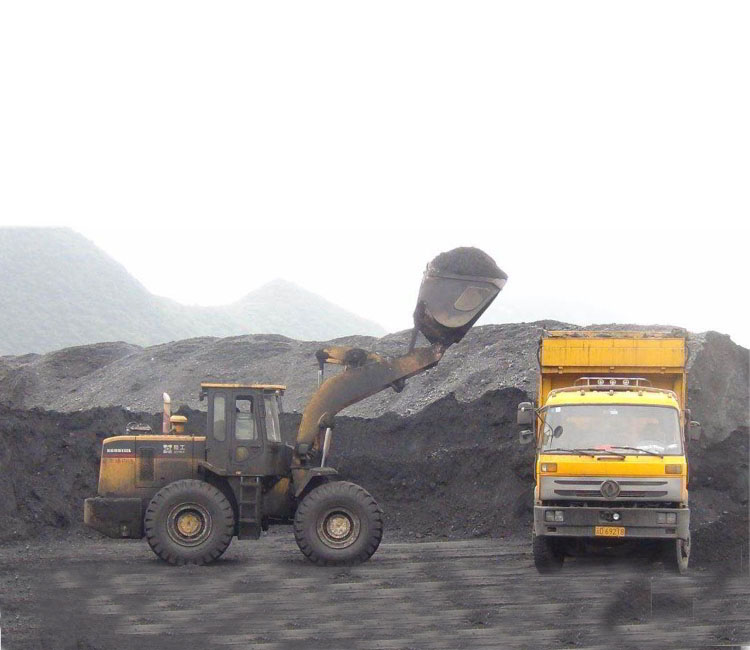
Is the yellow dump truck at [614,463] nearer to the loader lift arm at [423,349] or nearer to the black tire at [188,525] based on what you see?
the loader lift arm at [423,349]

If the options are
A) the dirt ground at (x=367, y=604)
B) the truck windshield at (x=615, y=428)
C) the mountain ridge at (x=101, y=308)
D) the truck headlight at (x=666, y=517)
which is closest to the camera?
the dirt ground at (x=367, y=604)

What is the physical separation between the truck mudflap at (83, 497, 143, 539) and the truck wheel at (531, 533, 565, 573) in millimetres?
5817

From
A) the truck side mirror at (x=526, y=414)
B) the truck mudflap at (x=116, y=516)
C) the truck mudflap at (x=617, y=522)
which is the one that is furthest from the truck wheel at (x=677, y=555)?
the truck mudflap at (x=116, y=516)

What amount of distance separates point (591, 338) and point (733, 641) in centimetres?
735

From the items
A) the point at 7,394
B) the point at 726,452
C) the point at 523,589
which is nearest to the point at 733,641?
the point at 523,589

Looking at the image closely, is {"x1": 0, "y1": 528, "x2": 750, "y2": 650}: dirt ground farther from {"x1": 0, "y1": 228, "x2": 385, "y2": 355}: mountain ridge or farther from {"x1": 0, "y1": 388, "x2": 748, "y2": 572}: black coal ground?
{"x1": 0, "y1": 228, "x2": 385, "y2": 355}: mountain ridge

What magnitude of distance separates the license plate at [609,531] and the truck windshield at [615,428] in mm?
1110

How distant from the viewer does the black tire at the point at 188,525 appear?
634 inches

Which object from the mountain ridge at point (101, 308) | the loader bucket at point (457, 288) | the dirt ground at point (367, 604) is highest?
the mountain ridge at point (101, 308)

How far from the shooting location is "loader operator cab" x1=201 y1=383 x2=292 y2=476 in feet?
54.5

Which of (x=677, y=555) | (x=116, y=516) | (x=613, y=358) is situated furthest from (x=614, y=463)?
(x=116, y=516)

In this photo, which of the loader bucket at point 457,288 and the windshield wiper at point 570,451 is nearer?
the windshield wiper at point 570,451

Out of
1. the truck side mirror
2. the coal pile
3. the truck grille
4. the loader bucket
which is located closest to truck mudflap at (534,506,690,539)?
the truck grille

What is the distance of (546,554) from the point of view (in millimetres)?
15586
